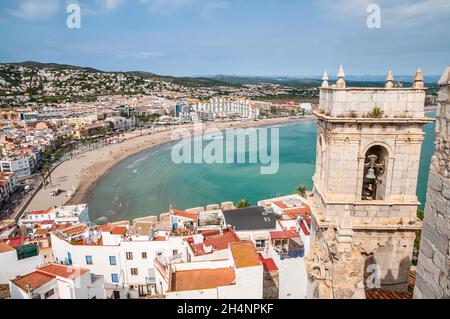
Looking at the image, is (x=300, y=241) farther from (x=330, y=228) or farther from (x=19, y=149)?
(x=19, y=149)

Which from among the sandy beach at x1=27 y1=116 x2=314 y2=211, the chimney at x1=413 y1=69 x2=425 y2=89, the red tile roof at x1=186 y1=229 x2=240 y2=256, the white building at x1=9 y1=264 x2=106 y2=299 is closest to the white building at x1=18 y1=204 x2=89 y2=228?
the sandy beach at x1=27 y1=116 x2=314 y2=211

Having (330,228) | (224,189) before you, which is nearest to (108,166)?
(224,189)

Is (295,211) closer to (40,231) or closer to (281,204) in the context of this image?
(281,204)

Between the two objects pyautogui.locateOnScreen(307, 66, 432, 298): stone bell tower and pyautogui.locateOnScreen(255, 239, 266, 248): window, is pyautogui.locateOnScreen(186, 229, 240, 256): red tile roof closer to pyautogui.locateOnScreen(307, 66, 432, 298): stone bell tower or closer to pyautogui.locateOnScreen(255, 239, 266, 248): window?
pyautogui.locateOnScreen(255, 239, 266, 248): window

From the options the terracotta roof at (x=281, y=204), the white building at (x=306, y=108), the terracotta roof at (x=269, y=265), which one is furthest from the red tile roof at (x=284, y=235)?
the white building at (x=306, y=108)

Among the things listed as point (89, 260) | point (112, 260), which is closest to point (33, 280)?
point (89, 260)

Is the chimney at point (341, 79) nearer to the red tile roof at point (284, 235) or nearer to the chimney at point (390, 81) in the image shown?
the chimney at point (390, 81)
